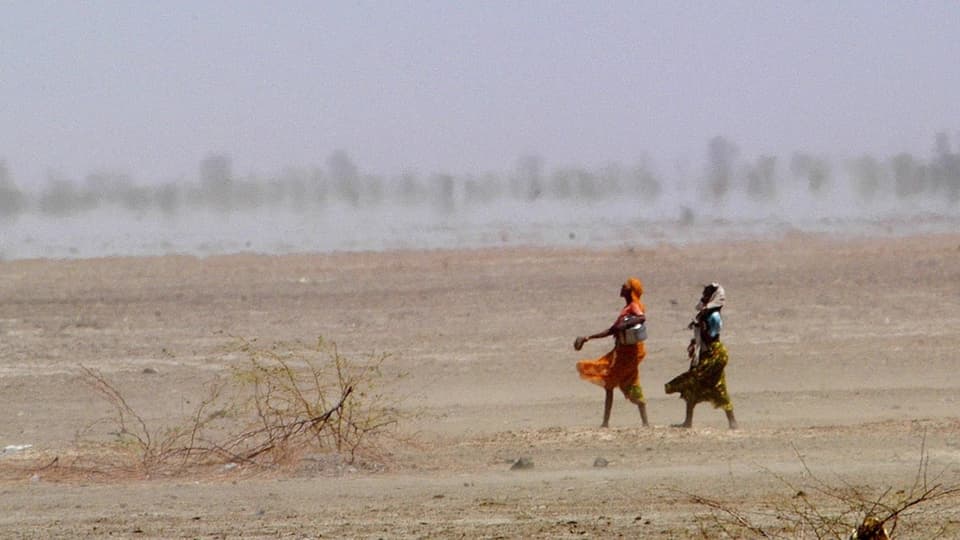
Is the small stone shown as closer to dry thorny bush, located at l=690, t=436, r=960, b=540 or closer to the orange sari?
dry thorny bush, located at l=690, t=436, r=960, b=540

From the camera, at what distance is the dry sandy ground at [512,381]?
11531 millimetres

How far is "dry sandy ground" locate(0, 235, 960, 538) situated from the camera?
11531mm

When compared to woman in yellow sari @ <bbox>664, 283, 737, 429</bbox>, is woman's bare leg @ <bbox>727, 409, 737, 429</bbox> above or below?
below

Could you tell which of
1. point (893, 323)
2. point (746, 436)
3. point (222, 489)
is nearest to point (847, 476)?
point (746, 436)

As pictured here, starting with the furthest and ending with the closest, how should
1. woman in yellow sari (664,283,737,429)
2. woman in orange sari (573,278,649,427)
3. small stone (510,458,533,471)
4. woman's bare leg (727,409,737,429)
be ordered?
woman in orange sari (573,278,649,427)
woman's bare leg (727,409,737,429)
woman in yellow sari (664,283,737,429)
small stone (510,458,533,471)

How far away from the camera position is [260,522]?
11.2 m

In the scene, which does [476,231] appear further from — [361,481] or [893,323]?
[361,481]

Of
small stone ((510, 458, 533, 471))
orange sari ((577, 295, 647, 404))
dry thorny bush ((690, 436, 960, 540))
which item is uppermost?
orange sari ((577, 295, 647, 404))

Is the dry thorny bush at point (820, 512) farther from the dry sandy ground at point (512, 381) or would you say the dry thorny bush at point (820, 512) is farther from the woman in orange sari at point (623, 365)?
the woman in orange sari at point (623, 365)

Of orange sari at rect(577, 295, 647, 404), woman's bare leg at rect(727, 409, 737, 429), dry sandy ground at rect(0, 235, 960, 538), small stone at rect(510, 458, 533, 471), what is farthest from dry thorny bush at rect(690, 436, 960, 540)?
orange sari at rect(577, 295, 647, 404)

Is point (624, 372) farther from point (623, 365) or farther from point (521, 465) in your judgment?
point (521, 465)

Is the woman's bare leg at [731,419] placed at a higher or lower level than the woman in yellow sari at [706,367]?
lower

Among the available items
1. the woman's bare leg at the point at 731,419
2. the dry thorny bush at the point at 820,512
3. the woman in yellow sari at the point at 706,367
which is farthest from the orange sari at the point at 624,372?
the dry thorny bush at the point at 820,512

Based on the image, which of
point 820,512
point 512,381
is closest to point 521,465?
point 820,512
